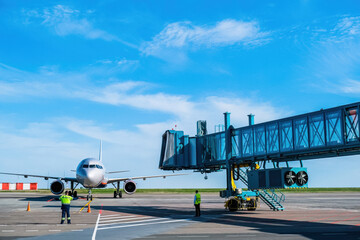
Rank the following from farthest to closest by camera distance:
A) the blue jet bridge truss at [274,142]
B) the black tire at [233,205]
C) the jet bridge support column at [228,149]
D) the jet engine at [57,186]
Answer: the jet engine at [57,186], the black tire at [233,205], the jet bridge support column at [228,149], the blue jet bridge truss at [274,142]

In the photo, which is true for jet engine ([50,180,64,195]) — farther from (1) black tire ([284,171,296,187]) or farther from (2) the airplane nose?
(1) black tire ([284,171,296,187])

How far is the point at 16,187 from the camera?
4309 inches

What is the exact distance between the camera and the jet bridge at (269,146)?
81.0ft

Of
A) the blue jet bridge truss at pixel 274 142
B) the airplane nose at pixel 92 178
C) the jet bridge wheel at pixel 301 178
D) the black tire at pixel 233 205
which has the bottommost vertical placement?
the black tire at pixel 233 205

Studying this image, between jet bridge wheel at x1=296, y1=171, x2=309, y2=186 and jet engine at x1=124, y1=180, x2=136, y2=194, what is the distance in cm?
3118

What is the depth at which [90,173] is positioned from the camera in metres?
47.2

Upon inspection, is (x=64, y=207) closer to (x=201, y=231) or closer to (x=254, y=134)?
(x=201, y=231)

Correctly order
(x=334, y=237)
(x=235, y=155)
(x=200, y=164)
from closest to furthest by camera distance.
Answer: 1. (x=334, y=237)
2. (x=235, y=155)
3. (x=200, y=164)

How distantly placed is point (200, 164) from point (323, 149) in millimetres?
14409

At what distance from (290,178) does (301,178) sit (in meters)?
0.79

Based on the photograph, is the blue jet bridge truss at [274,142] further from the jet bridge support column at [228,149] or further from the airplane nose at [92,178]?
the airplane nose at [92,178]

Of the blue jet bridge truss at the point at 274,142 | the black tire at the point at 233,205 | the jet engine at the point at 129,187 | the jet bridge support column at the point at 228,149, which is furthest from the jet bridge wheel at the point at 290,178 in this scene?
the jet engine at the point at 129,187

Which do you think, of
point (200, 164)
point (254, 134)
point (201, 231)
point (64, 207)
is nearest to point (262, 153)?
point (254, 134)

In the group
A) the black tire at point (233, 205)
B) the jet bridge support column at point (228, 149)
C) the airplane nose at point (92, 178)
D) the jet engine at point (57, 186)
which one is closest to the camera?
the jet bridge support column at point (228, 149)
